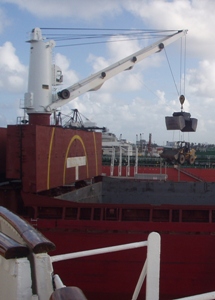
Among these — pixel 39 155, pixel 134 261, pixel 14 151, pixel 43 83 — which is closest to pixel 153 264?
pixel 134 261

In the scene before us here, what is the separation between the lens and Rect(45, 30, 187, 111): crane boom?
17.7 m

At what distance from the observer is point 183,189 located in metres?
13.8

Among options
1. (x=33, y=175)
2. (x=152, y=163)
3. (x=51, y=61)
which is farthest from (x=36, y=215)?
(x=152, y=163)

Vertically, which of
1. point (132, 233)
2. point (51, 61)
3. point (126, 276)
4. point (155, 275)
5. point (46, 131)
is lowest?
point (126, 276)

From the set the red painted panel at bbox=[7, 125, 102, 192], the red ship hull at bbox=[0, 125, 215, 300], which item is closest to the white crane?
the red painted panel at bbox=[7, 125, 102, 192]

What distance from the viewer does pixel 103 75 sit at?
19234 mm

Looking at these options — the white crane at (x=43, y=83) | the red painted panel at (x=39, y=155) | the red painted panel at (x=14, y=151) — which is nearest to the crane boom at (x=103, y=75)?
the white crane at (x=43, y=83)

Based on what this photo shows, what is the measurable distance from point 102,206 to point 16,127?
3.06 meters

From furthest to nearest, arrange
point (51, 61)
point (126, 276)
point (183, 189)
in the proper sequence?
1. point (51, 61)
2. point (183, 189)
3. point (126, 276)

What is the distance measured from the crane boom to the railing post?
14299mm

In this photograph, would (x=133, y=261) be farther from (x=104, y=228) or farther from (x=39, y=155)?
(x=39, y=155)

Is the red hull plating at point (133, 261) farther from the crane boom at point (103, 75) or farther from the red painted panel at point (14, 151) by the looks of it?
the crane boom at point (103, 75)

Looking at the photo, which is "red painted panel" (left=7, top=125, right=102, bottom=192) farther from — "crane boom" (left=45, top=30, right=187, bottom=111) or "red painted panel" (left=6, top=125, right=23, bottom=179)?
"crane boom" (left=45, top=30, right=187, bottom=111)

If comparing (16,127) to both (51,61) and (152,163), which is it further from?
(152,163)
